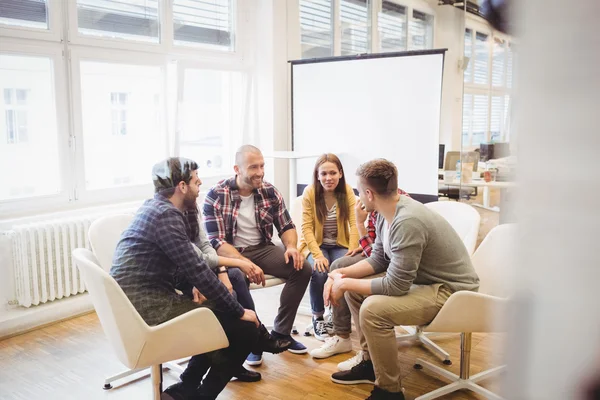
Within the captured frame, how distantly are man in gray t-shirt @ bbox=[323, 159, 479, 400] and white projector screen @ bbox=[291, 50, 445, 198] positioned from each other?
71.1 inches

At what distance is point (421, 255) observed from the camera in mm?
2441

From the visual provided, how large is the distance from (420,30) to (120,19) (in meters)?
4.48

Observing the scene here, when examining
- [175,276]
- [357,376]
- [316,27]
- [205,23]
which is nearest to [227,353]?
[175,276]

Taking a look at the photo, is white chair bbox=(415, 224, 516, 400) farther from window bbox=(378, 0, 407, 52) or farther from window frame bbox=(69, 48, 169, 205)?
window bbox=(378, 0, 407, 52)

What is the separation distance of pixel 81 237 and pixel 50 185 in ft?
1.37

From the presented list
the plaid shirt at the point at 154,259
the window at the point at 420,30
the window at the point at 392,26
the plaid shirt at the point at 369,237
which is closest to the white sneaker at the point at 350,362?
the plaid shirt at the point at 369,237

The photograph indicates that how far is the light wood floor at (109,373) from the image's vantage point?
8.96 feet

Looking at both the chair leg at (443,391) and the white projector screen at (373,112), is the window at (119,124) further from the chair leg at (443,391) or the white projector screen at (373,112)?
the chair leg at (443,391)

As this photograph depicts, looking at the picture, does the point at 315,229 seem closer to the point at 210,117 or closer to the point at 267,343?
the point at 267,343

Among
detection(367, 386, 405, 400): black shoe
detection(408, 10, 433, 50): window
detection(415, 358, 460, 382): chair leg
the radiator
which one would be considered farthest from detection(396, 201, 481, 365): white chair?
detection(408, 10, 433, 50): window

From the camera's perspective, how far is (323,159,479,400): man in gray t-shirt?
239 centimetres

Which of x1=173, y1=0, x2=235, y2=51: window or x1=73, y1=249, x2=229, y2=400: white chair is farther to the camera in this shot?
x1=173, y1=0, x2=235, y2=51: window

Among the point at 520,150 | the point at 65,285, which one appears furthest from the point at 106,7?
the point at 520,150

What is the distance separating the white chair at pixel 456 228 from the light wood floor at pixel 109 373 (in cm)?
5
